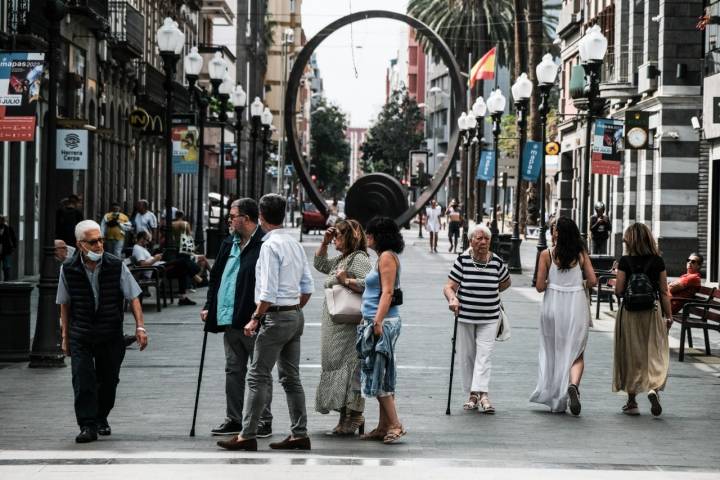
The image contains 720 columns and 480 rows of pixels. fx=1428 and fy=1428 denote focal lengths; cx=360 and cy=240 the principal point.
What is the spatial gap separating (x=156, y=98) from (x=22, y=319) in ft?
117

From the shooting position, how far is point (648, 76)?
35250mm

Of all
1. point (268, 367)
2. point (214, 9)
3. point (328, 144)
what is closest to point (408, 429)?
point (268, 367)

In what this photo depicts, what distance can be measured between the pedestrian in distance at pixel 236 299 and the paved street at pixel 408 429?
→ 0.37m

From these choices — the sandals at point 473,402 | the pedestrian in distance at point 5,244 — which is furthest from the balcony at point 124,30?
the sandals at point 473,402

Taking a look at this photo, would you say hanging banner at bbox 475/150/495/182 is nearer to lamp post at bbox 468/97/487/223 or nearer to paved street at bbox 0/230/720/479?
lamp post at bbox 468/97/487/223

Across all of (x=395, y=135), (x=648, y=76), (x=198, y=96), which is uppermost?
(x=395, y=135)

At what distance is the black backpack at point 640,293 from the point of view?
1218 cm

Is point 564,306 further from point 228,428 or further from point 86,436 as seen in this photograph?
point 86,436

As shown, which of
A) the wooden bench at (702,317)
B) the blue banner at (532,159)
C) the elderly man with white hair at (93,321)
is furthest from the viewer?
the blue banner at (532,159)

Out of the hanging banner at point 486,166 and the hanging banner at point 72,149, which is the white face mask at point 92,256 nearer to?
the hanging banner at point 72,149

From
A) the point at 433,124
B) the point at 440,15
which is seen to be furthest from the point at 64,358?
the point at 433,124

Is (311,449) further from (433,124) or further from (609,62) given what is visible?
(433,124)

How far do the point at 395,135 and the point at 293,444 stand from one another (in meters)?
123

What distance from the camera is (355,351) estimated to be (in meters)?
10.4
